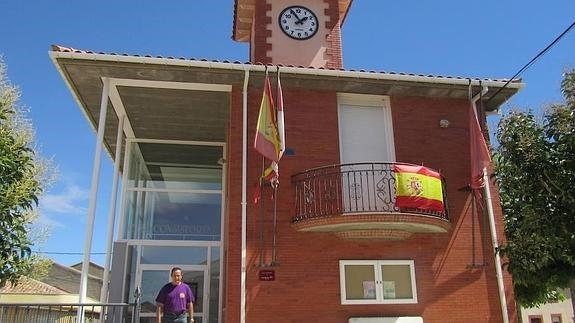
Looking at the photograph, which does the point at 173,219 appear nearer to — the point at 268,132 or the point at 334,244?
the point at 268,132

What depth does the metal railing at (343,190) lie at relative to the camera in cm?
1025

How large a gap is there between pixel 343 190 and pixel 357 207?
0.44 meters

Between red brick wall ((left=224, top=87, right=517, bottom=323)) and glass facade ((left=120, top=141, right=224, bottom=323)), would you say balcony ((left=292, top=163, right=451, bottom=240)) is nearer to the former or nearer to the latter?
red brick wall ((left=224, top=87, right=517, bottom=323))

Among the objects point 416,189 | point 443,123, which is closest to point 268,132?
point 416,189

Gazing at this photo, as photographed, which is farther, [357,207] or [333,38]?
[333,38]

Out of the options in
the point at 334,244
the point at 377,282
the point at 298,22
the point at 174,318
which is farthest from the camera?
the point at 298,22

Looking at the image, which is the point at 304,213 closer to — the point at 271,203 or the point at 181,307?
the point at 271,203

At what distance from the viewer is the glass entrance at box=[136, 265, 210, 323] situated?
472 inches

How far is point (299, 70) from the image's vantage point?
10844mm

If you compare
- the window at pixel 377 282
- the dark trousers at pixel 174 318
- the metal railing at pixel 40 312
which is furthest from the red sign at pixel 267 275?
the metal railing at pixel 40 312

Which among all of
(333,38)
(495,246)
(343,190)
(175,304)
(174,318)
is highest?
(333,38)

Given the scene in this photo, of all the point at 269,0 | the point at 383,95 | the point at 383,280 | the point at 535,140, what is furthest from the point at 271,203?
the point at 269,0

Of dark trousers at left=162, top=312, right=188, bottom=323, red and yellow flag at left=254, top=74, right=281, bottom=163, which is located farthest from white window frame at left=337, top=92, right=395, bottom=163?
dark trousers at left=162, top=312, right=188, bottom=323

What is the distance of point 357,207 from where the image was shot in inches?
414
